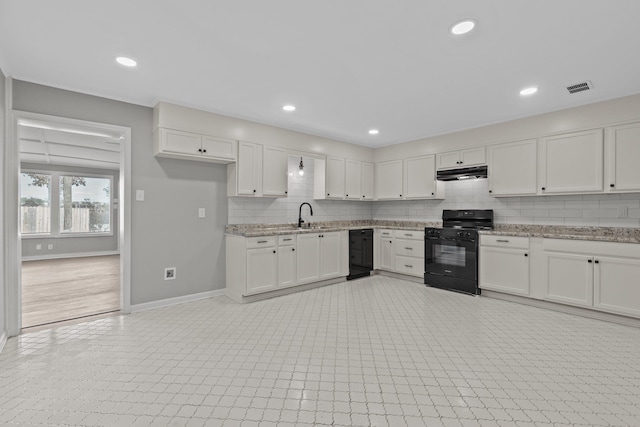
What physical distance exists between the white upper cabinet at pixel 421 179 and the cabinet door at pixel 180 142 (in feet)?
11.0

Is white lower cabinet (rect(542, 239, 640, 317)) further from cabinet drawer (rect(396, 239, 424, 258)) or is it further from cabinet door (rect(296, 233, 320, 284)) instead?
cabinet door (rect(296, 233, 320, 284))

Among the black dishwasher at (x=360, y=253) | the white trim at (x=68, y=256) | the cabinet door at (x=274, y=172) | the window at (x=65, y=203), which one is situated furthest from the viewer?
the window at (x=65, y=203)

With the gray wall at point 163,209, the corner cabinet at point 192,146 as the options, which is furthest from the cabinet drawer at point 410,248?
the corner cabinet at point 192,146

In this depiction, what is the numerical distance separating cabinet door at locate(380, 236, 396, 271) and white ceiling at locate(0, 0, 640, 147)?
2393mm

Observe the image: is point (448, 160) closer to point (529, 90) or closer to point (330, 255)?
point (529, 90)

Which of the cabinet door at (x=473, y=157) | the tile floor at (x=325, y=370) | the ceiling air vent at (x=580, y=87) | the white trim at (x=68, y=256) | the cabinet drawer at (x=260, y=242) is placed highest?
the ceiling air vent at (x=580, y=87)

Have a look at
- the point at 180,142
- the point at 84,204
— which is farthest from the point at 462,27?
the point at 84,204

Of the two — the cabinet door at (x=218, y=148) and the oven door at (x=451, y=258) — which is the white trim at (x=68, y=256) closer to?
the cabinet door at (x=218, y=148)

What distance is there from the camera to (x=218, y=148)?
12.7ft

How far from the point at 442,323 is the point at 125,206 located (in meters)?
3.63

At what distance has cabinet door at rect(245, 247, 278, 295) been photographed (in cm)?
388

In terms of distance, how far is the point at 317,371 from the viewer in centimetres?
226

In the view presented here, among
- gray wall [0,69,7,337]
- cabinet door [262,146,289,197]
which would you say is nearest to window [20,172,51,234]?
gray wall [0,69,7,337]

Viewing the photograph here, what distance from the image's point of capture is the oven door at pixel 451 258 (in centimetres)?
428
